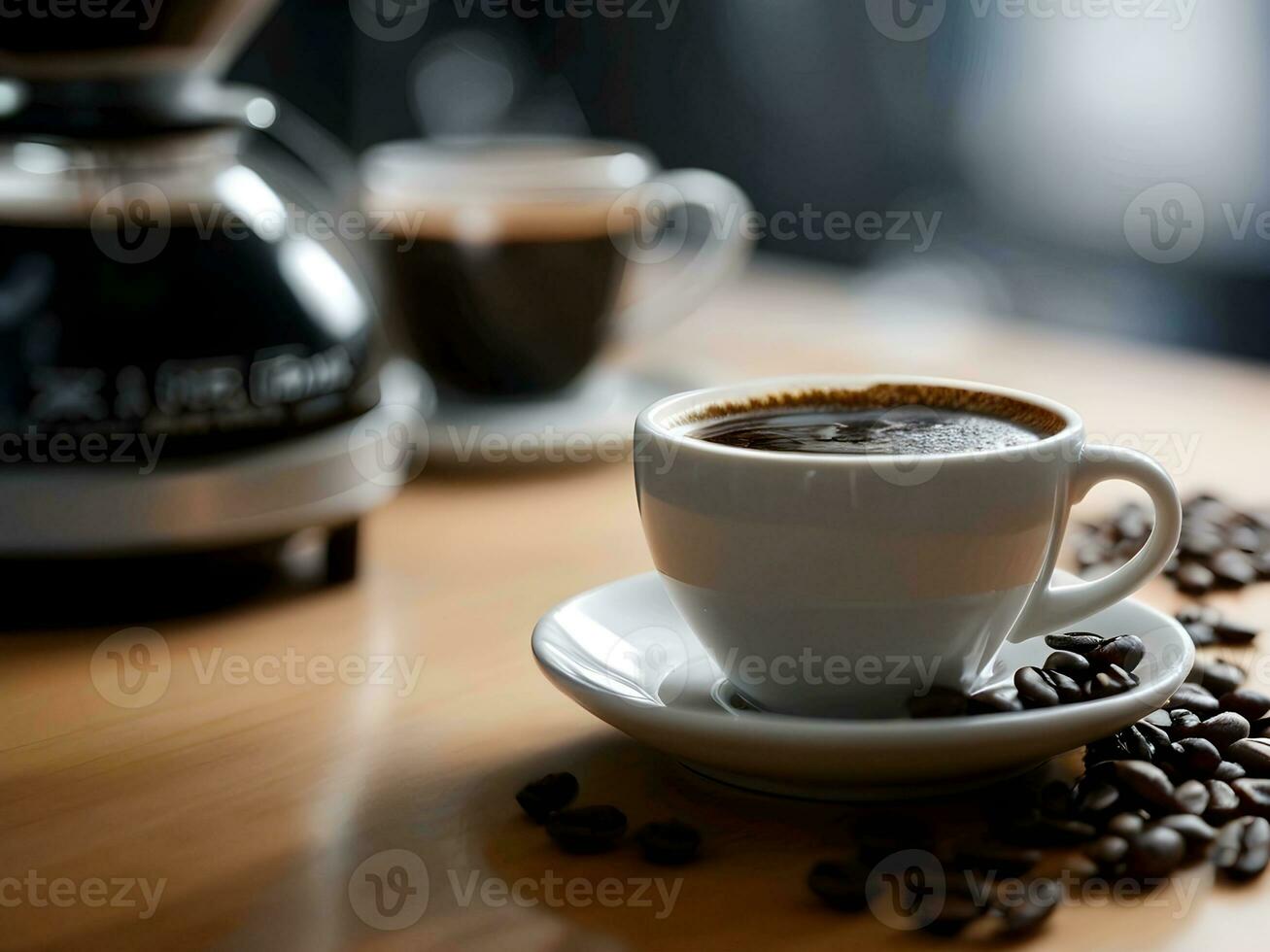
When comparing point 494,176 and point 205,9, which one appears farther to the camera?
point 494,176

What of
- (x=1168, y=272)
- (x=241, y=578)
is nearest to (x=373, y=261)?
(x=241, y=578)

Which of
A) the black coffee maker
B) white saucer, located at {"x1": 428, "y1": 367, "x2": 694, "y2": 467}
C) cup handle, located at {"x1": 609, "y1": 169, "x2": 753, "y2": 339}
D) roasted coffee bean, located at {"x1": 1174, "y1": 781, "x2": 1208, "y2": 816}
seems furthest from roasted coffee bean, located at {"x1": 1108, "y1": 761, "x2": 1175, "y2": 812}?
cup handle, located at {"x1": 609, "y1": 169, "x2": 753, "y2": 339}

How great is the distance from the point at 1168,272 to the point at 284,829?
1489 millimetres

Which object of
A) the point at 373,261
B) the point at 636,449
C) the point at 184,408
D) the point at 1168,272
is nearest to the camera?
the point at 636,449

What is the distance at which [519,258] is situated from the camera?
101 cm

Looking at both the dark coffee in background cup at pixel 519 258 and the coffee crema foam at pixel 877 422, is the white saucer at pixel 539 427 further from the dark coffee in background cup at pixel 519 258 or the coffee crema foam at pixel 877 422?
the coffee crema foam at pixel 877 422

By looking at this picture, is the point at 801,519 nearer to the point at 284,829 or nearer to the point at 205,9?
the point at 284,829

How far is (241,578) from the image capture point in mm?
786

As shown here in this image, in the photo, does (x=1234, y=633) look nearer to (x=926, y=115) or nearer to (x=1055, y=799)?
(x=1055, y=799)

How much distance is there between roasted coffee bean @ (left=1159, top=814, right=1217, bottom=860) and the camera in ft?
1.59

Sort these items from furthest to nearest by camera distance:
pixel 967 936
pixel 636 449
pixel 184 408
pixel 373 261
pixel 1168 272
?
pixel 1168 272, pixel 373 261, pixel 184 408, pixel 636 449, pixel 967 936

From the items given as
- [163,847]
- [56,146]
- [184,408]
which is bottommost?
[163,847]

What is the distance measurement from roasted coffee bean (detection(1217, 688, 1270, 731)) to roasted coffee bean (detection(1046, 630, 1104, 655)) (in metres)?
0.06

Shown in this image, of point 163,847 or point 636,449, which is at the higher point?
point 636,449
